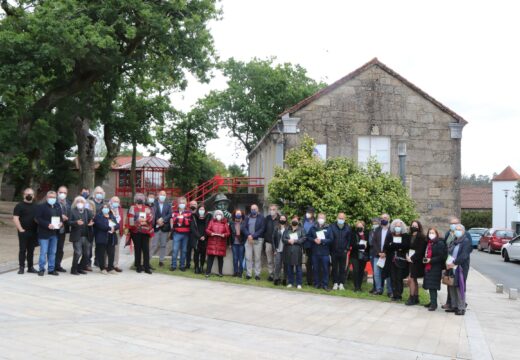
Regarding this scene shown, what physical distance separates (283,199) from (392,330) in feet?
18.8

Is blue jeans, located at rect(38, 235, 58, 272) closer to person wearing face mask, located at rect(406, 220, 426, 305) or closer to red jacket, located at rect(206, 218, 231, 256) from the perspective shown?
red jacket, located at rect(206, 218, 231, 256)

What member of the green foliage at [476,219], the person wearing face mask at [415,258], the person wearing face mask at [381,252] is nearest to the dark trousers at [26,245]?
the person wearing face mask at [381,252]

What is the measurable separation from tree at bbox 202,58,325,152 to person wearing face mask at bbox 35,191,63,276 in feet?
108

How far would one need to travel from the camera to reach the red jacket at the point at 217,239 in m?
12.9

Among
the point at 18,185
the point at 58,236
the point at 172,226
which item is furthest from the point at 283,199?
the point at 18,185

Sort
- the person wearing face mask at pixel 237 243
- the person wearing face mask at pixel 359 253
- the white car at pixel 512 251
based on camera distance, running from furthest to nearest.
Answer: the white car at pixel 512 251, the person wearing face mask at pixel 237 243, the person wearing face mask at pixel 359 253

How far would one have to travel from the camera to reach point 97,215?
1248cm

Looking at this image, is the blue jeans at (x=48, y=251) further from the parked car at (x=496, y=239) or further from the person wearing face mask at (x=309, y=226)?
the parked car at (x=496, y=239)

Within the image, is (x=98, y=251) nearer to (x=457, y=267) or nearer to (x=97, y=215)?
(x=97, y=215)

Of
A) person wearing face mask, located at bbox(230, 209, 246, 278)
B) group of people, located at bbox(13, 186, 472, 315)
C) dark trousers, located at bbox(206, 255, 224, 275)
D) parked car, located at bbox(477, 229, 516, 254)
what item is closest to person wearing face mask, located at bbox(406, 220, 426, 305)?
group of people, located at bbox(13, 186, 472, 315)

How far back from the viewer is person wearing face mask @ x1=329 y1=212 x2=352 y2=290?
12.2m

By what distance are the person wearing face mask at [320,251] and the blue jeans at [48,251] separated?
5.73m

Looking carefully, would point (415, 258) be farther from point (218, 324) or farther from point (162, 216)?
point (162, 216)

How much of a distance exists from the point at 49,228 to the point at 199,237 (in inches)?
139
